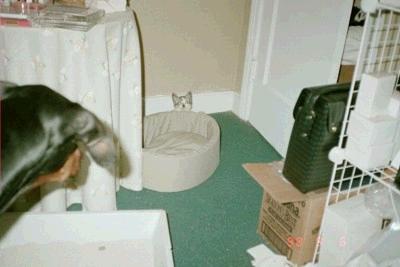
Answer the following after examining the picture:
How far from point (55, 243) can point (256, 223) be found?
851mm

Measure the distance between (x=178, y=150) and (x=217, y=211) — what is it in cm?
42

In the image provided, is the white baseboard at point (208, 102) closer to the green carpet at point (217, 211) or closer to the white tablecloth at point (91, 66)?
the green carpet at point (217, 211)

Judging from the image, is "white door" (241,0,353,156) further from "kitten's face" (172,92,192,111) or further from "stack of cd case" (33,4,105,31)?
"stack of cd case" (33,4,105,31)

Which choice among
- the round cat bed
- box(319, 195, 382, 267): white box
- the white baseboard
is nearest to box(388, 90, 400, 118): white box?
box(319, 195, 382, 267): white box

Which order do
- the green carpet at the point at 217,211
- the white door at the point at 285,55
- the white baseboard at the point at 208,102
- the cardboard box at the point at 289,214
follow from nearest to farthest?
the cardboard box at the point at 289,214 → the green carpet at the point at 217,211 → the white door at the point at 285,55 → the white baseboard at the point at 208,102

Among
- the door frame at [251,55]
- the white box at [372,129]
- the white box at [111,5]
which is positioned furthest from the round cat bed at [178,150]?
the white box at [372,129]

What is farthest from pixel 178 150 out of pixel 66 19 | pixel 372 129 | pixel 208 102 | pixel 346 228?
pixel 372 129

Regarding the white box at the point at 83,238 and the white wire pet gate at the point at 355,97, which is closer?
the white wire pet gate at the point at 355,97

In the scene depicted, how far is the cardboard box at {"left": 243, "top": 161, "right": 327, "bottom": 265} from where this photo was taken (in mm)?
1507

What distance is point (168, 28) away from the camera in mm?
2523

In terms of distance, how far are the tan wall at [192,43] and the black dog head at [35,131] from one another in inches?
59.2

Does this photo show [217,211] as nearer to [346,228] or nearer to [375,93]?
[346,228]

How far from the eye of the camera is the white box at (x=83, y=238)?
5.18ft

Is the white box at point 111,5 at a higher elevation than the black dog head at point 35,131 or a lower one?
higher
